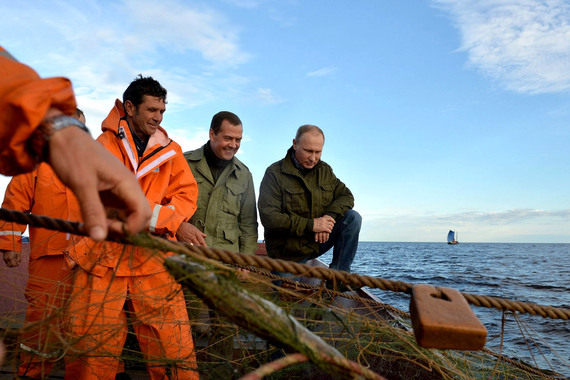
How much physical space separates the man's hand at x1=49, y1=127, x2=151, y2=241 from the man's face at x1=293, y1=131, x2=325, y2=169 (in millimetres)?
3221

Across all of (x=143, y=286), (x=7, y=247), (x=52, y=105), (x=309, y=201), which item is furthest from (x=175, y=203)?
(x=52, y=105)

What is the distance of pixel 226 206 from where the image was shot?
400 cm

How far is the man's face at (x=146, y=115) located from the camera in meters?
2.98

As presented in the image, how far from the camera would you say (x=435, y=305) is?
1.39 meters

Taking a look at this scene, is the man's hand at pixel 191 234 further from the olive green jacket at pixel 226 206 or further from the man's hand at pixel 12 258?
the man's hand at pixel 12 258

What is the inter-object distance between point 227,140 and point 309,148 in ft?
2.66

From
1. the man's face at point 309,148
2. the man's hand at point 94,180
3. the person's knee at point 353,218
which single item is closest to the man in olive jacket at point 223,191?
the man's face at point 309,148

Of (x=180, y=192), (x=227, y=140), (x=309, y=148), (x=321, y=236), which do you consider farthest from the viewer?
(x=309, y=148)

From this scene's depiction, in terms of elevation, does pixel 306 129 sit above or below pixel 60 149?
above

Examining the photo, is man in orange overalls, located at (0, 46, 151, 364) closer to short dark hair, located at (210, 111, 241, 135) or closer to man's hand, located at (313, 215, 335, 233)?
short dark hair, located at (210, 111, 241, 135)

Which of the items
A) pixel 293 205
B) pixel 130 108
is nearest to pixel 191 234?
pixel 130 108

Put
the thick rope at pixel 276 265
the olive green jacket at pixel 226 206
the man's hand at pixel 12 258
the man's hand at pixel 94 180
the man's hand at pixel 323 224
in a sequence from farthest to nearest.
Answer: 1. the man's hand at pixel 323 224
2. the olive green jacket at pixel 226 206
3. the man's hand at pixel 12 258
4. the thick rope at pixel 276 265
5. the man's hand at pixel 94 180

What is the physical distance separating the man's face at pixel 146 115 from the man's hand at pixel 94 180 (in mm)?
2067

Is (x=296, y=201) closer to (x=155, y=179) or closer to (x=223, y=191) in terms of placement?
(x=223, y=191)
